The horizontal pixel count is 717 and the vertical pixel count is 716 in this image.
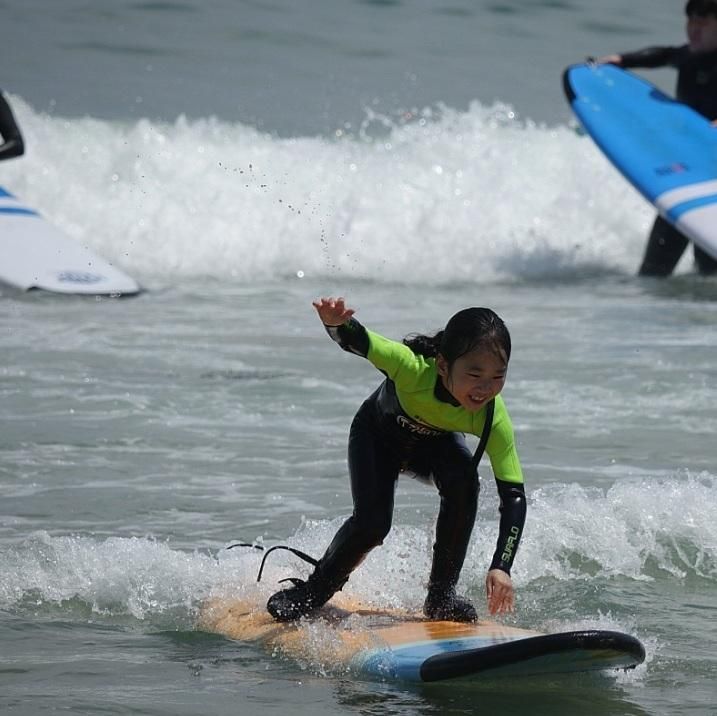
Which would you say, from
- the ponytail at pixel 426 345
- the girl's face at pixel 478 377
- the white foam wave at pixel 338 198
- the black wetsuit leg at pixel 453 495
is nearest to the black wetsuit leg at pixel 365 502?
the black wetsuit leg at pixel 453 495

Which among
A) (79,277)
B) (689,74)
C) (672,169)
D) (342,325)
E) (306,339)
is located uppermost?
(689,74)

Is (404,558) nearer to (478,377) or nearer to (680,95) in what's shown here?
(478,377)

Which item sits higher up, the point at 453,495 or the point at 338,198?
the point at 453,495

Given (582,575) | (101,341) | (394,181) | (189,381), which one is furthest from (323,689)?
(394,181)

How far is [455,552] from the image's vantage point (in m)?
4.20

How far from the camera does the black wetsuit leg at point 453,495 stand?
4.13 metres

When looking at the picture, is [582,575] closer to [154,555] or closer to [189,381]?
[154,555]

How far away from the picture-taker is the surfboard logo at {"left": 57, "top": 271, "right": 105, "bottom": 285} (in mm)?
9703

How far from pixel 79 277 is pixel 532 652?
6583 mm

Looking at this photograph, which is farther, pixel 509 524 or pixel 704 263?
pixel 704 263

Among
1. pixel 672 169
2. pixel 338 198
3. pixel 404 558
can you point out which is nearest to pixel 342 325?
pixel 404 558

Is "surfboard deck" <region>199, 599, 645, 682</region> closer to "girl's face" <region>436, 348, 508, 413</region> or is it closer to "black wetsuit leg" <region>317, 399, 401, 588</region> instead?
"black wetsuit leg" <region>317, 399, 401, 588</region>

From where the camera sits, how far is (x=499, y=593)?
12.3 feet

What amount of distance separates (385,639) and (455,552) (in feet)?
1.06
